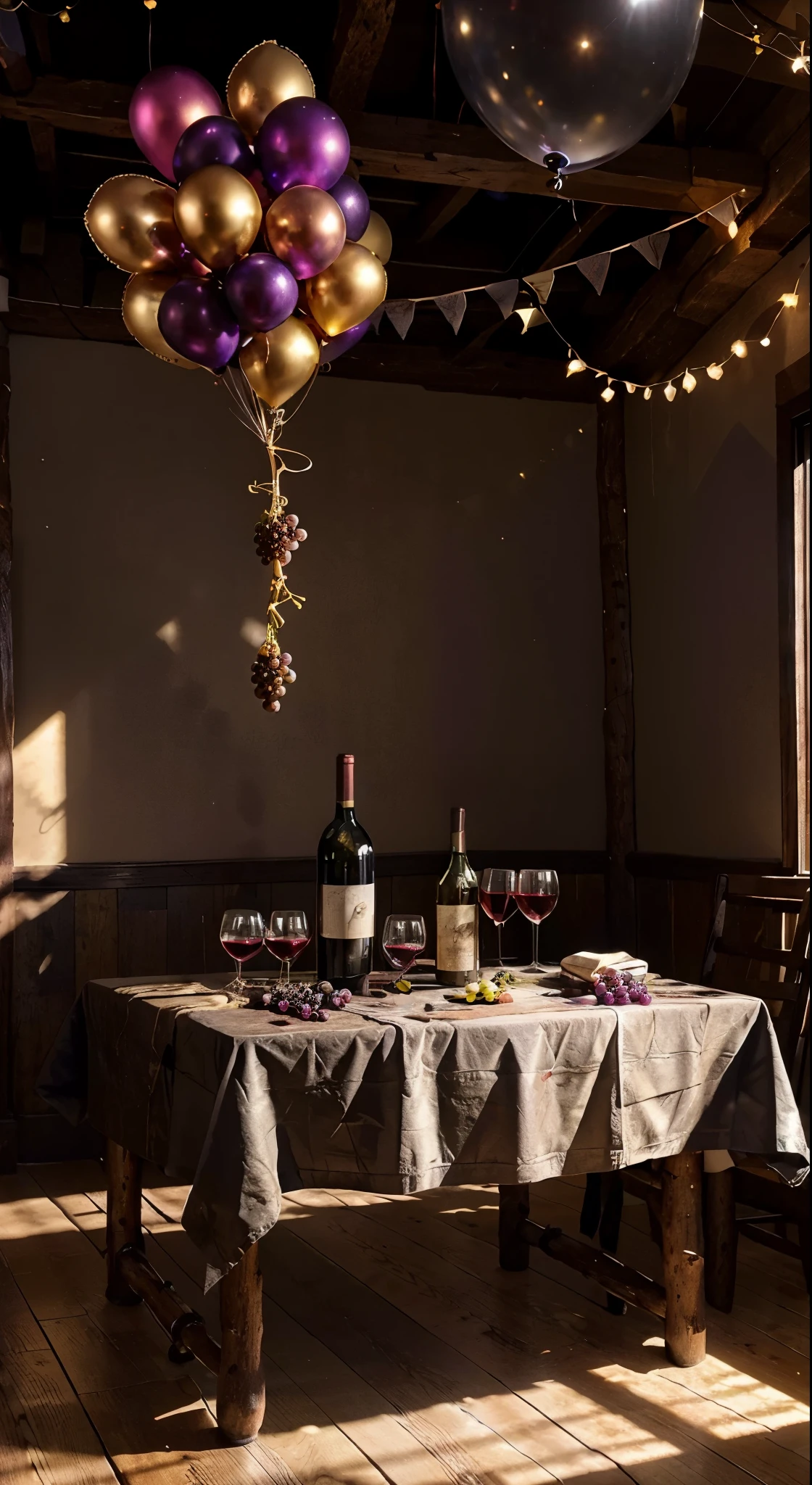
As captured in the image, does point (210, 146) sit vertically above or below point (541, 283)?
below

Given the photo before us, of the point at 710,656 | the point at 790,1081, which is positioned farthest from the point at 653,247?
the point at 790,1081

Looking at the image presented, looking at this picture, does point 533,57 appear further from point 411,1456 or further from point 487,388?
point 487,388

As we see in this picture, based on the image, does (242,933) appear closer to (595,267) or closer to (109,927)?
(109,927)

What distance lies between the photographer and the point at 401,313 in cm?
367

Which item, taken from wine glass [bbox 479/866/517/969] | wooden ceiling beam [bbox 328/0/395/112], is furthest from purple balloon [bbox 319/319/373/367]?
wine glass [bbox 479/866/517/969]

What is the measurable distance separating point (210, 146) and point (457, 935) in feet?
5.10

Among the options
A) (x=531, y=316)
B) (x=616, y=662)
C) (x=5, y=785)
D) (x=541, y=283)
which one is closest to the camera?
(x=541, y=283)

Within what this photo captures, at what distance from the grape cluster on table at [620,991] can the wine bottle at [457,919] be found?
26 centimetres

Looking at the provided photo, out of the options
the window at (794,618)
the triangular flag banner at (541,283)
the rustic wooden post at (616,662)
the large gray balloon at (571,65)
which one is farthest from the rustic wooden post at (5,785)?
the large gray balloon at (571,65)

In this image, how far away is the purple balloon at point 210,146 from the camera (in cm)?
229

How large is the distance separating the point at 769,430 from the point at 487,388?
4.08 feet

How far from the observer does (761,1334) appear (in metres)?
2.60

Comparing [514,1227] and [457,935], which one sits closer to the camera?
[457,935]

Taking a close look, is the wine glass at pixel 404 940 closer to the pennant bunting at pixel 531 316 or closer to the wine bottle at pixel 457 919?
the wine bottle at pixel 457 919
